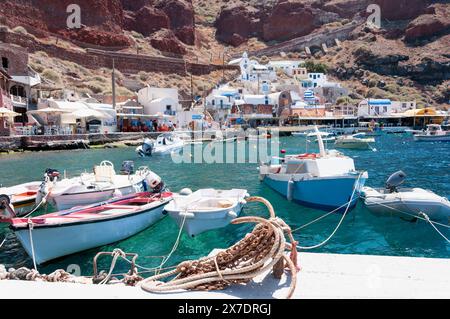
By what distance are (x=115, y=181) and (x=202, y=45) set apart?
359 feet

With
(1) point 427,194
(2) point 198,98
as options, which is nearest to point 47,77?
(2) point 198,98

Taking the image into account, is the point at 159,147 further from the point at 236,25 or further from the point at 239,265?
the point at 236,25

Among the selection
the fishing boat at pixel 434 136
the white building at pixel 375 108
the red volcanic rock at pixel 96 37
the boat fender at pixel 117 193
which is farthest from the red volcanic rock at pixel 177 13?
the boat fender at pixel 117 193

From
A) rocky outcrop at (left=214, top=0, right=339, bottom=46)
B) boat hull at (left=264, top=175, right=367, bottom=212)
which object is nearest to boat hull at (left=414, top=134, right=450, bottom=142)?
boat hull at (left=264, top=175, right=367, bottom=212)

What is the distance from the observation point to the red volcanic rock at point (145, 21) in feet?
346

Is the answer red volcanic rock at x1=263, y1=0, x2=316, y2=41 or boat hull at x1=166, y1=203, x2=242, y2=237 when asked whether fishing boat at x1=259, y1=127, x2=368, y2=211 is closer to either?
boat hull at x1=166, y1=203, x2=242, y2=237

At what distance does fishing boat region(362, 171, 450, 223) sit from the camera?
11.8 meters

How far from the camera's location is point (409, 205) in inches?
A: 466

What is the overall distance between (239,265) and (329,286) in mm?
1167

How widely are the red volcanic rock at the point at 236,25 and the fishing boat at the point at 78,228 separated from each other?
120508 millimetres

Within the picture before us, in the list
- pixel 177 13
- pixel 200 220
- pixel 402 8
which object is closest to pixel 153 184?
pixel 200 220

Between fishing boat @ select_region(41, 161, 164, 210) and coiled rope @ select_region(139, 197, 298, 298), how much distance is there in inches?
351
